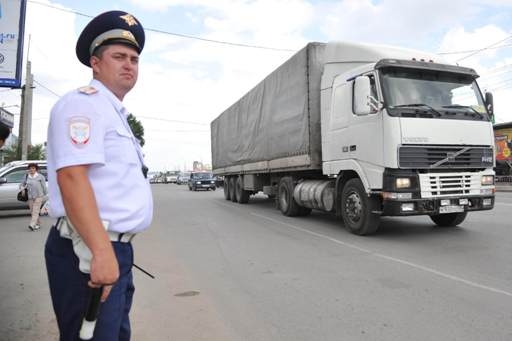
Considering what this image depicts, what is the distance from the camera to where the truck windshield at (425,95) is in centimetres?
794

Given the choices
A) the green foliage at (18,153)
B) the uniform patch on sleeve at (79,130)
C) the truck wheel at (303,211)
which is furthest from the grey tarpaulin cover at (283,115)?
the green foliage at (18,153)

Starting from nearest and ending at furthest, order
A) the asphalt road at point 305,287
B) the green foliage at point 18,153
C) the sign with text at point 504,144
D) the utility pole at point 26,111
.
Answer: the asphalt road at point 305,287, the utility pole at point 26,111, the sign with text at point 504,144, the green foliage at point 18,153

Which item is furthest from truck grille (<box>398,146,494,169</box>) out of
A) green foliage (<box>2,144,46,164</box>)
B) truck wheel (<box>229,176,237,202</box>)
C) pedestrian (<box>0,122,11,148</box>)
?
green foliage (<box>2,144,46,164</box>)

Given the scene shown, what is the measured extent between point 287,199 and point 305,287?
7.56 meters

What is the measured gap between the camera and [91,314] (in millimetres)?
1782

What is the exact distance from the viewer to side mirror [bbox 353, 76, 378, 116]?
8.03 m

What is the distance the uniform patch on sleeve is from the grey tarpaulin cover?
898cm

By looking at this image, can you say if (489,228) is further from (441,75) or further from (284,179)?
(284,179)

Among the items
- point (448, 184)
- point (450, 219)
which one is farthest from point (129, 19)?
point (450, 219)

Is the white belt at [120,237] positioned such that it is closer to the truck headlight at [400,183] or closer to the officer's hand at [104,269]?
the officer's hand at [104,269]

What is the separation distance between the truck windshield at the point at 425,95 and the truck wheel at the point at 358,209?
171cm

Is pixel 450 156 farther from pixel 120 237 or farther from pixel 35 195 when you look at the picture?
pixel 35 195

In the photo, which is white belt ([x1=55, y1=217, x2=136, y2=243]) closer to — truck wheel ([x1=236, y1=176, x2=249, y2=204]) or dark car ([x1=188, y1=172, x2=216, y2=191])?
truck wheel ([x1=236, y1=176, x2=249, y2=204])

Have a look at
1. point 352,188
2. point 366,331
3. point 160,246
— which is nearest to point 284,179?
point 352,188
